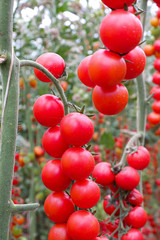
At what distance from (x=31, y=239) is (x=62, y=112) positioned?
1.06 meters

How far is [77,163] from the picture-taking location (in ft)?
1.42

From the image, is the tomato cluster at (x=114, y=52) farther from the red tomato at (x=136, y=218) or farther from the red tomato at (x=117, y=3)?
the red tomato at (x=136, y=218)

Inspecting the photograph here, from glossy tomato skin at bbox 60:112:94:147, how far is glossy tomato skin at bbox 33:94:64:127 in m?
0.04

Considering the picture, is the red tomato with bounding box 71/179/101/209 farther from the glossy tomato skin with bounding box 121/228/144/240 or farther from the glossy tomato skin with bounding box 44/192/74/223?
the glossy tomato skin with bounding box 121/228/144/240

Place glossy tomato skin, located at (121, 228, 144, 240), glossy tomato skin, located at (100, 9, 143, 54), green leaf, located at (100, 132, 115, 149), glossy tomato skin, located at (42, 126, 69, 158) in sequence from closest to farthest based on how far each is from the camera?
glossy tomato skin, located at (100, 9, 143, 54), glossy tomato skin, located at (42, 126, 69, 158), glossy tomato skin, located at (121, 228, 144, 240), green leaf, located at (100, 132, 115, 149)

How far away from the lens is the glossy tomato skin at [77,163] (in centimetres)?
44

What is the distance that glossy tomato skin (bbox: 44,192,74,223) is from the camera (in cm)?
47

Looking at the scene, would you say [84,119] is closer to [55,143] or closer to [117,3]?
[55,143]

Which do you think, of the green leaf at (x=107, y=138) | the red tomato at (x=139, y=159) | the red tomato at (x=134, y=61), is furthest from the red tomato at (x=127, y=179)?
the green leaf at (x=107, y=138)

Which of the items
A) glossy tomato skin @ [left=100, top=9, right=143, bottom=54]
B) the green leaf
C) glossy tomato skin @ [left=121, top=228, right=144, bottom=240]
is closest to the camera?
glossy tomato skin @ [left=100, top=9, right=143, bottom=54]

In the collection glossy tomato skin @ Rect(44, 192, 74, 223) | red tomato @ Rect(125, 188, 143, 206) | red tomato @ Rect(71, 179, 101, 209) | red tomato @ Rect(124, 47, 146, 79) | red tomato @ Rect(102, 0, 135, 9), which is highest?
red tomato @ Rect(102, 0, 135, 9)

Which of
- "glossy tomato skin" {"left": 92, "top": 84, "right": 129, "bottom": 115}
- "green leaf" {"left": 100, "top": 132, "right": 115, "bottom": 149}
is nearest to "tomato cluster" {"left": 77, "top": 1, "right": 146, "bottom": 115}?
"glossy tomato skin" {"left": 92, "top": 84, "right": 129, "bottom": 115}

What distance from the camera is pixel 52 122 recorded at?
48 cm

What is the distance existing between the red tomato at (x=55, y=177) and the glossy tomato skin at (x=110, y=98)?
142 millimetres
